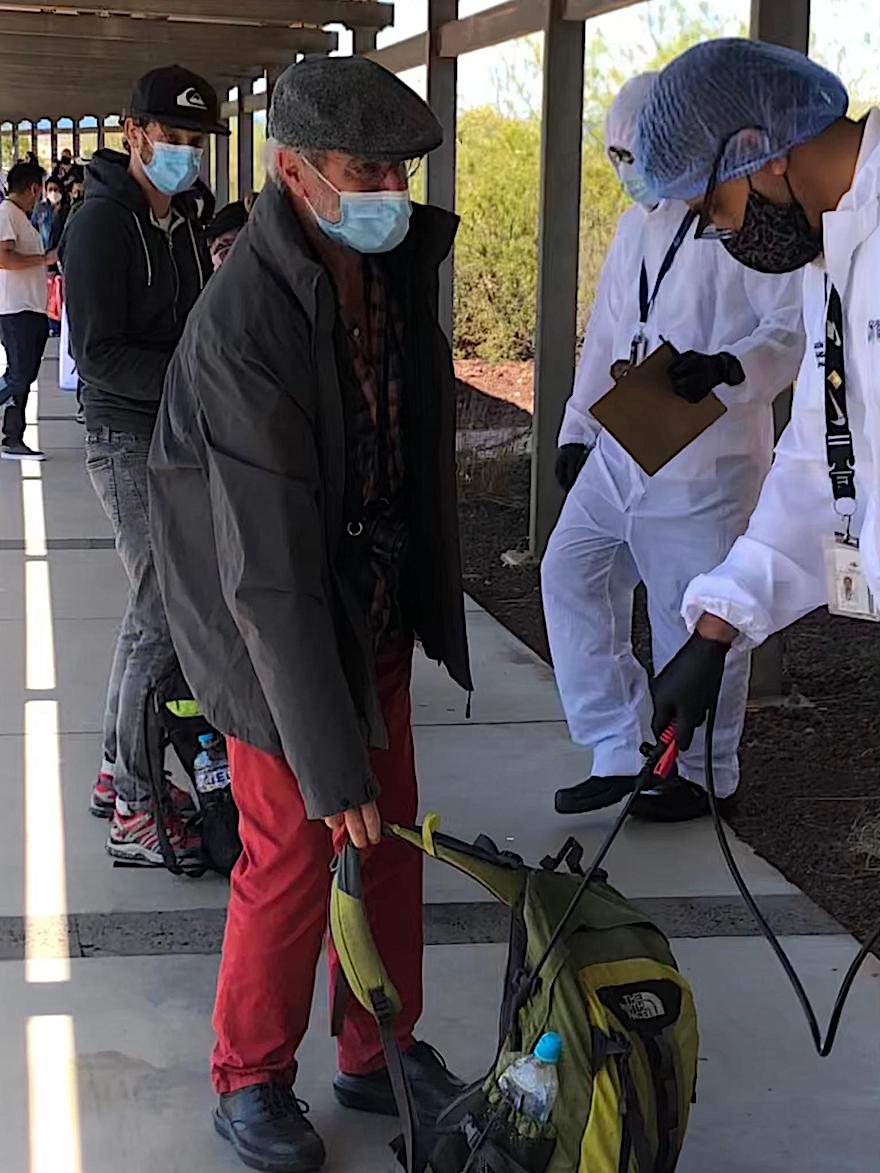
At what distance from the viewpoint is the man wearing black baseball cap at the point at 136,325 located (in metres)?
4.22

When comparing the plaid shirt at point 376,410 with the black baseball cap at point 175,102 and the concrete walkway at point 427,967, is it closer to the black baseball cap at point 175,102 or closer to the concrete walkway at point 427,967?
Result: the concrete walkway at point 427,967

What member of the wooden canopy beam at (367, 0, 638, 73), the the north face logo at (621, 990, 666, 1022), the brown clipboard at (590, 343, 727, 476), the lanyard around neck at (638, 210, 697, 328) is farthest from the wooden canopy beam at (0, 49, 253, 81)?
the the north face logo at (621, 990, 666, 1022)

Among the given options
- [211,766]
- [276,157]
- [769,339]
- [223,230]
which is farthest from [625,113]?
[211,766]

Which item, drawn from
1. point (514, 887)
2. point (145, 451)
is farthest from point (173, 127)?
point (514, 887)

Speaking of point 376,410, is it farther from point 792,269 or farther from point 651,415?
point 651,415

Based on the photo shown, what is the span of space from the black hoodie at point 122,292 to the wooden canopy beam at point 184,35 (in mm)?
9461

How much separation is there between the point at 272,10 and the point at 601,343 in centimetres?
779

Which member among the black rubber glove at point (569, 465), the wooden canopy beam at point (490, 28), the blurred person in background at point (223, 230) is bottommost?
the black rubber glove at point (569, 465)

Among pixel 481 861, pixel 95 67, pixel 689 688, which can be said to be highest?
pixel 95 67

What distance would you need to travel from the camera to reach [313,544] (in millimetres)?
2750

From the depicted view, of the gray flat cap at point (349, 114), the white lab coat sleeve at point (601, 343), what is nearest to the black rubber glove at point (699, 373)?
the white lab coat sleeve at point (601, 343)

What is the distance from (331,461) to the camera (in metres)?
2.80

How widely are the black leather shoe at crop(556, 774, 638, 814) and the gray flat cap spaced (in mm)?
2331

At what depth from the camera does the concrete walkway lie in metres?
3.23
